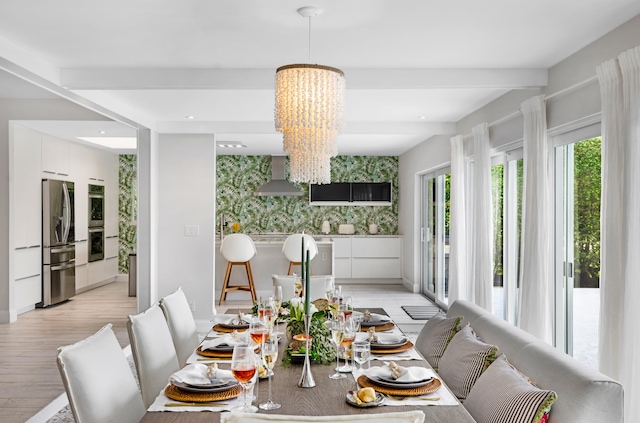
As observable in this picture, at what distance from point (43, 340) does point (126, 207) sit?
16.5 ft

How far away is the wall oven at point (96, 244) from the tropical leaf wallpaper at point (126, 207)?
908 millimetres

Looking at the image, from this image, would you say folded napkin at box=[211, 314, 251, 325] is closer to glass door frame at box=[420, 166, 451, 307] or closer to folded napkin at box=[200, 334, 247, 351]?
folded napkin at box=[200, 334, 247, 351]

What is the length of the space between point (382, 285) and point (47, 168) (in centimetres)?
570

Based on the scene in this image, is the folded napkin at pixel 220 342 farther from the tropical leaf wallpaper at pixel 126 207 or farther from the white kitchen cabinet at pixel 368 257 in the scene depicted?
the tropical leaf wallpaper at pixel 126 207

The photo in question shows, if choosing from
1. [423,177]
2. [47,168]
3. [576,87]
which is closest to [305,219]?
[423,177]

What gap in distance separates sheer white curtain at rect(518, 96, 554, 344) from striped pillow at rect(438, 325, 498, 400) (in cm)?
123

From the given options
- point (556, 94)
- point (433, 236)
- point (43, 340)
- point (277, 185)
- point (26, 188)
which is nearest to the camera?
point (556, 94)

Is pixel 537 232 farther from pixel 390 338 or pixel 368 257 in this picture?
pixel 368 257

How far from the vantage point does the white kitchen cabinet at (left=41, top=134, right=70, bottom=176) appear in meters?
7.38

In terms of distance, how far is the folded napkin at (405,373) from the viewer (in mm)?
2119

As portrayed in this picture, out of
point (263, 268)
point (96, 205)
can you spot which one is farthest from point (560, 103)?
point (96, 205)

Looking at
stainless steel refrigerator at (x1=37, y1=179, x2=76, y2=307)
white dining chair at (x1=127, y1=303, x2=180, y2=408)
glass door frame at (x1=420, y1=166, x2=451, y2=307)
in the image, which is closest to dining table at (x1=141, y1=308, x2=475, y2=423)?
white dining chair at (x1=127, y1=303, x2=180, y2=408)

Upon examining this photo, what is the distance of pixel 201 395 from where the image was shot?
6.50ft

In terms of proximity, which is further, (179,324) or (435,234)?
(435,234)
